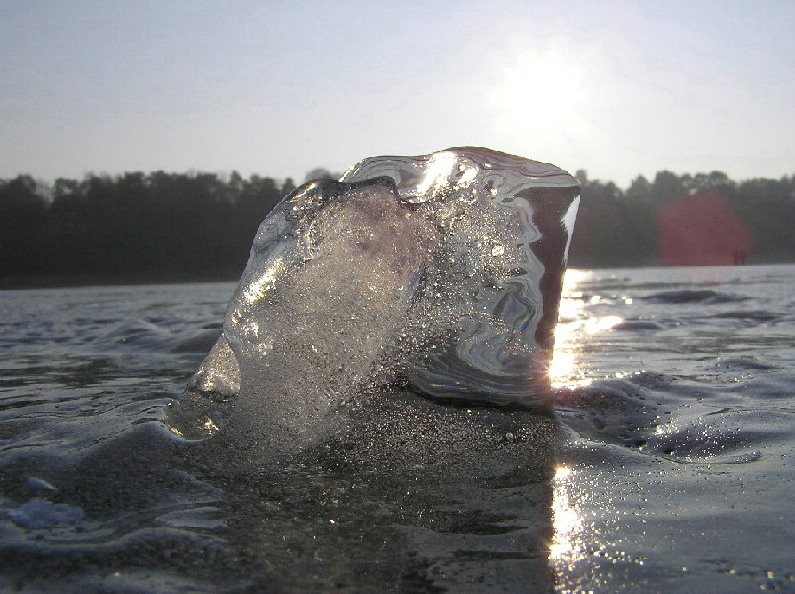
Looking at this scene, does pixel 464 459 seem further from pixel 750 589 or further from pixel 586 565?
pixel 750 589

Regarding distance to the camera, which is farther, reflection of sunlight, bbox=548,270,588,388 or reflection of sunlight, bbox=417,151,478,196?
reflection of sunlight, bbox=548,270,588,388

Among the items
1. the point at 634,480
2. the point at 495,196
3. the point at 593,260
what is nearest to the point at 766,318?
the point at 495,196

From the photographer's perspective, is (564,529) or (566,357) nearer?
(564,529)

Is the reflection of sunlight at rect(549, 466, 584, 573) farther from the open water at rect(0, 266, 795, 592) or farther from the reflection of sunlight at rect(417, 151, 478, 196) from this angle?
the reflection of sunlight at rect(417, 151, 478, 196)

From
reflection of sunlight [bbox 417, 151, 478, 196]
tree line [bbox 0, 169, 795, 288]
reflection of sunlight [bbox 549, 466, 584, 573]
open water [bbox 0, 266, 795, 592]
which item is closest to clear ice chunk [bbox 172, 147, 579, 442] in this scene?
reflection of sunlight [bbox 417, 151, 478, 196]

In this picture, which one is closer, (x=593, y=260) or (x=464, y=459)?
(x=464, y=459)

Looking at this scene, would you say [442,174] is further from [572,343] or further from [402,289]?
[572,343]

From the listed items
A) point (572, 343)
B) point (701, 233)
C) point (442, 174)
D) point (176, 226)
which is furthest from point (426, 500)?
point (701, 233)

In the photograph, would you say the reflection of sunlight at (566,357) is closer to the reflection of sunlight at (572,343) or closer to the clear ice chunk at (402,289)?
the reflection of sunlight at (572,343)
